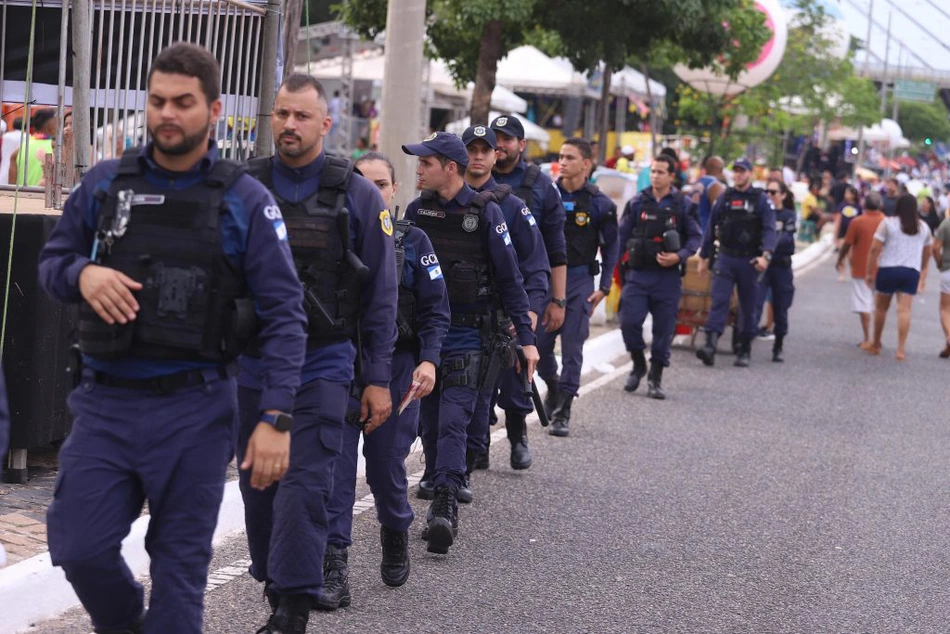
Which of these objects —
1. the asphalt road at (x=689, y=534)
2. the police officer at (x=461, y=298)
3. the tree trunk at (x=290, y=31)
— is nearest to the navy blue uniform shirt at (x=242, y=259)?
the asphalt road at (x=689, y=534)

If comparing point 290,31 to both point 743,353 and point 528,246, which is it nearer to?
point 528,246

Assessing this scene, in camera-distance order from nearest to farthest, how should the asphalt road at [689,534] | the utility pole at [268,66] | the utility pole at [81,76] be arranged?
1. the asphalt road at [689,534]
2. the utility pole at [81,76]
3. the utility pole at [268,66]

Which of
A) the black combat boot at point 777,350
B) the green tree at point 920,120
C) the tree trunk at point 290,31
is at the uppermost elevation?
the green tree at point 920,120

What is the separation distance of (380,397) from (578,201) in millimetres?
5298

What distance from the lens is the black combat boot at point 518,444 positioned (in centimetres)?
903

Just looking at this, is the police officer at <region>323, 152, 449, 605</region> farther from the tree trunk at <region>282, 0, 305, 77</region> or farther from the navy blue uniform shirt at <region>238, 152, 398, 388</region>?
the tree trunk at <region>282, 0, 305, 77</region>

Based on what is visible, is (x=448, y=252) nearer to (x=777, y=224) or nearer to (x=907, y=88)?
(x=777, y=224)

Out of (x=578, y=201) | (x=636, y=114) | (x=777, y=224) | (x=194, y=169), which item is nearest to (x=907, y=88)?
(x=636, y=114)

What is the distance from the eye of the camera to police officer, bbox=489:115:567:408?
897 cm

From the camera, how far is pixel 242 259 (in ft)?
13.8

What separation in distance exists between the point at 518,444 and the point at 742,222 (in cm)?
625

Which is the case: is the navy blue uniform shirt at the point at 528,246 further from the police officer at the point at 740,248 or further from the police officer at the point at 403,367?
the police officer at the point at 740,248

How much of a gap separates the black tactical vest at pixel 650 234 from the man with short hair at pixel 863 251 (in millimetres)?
5757

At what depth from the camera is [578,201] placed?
415 inches
